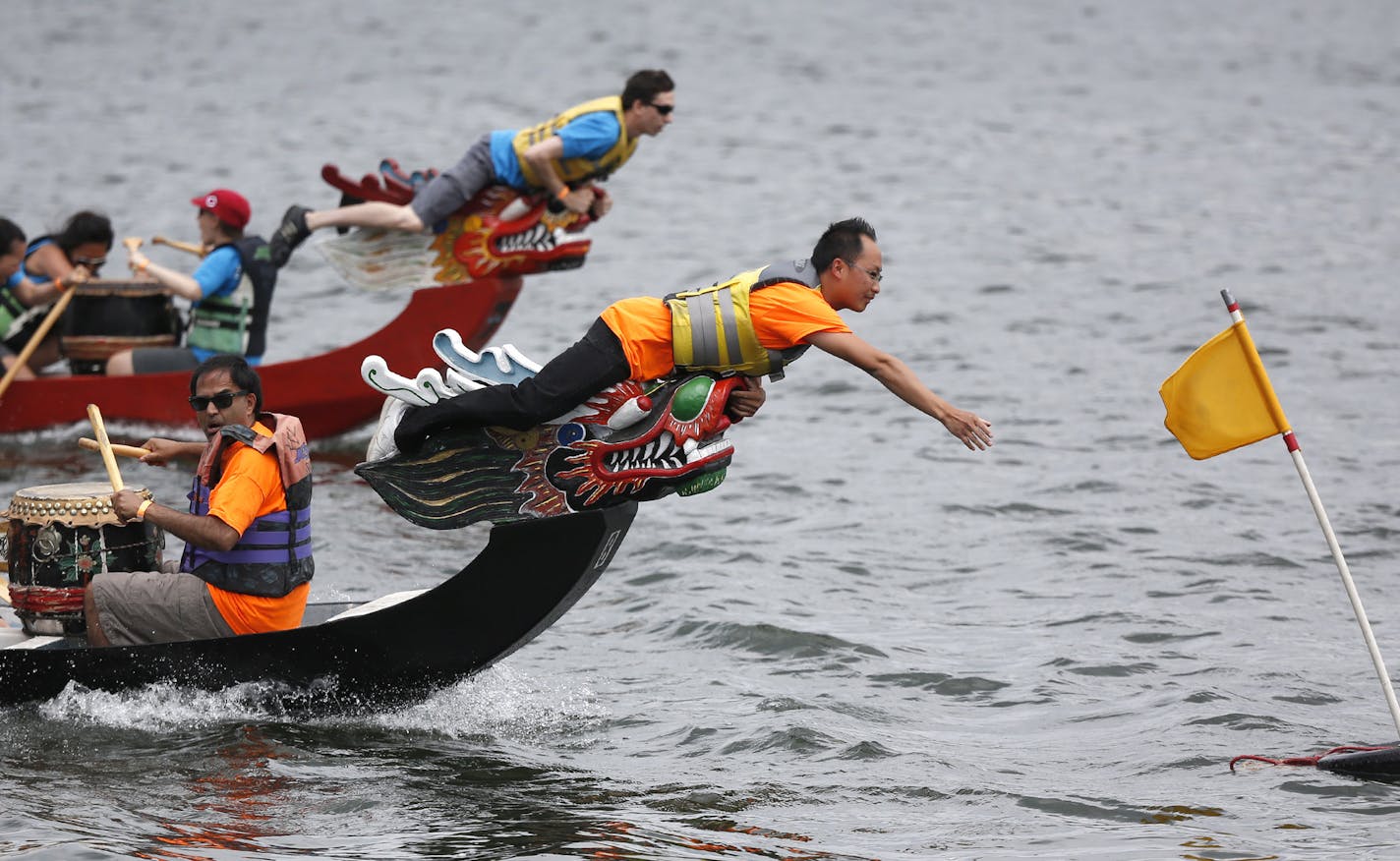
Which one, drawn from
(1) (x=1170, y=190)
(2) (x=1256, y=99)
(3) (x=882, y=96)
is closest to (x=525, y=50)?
(3) (x=882, y=96)

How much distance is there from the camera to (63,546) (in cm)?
799

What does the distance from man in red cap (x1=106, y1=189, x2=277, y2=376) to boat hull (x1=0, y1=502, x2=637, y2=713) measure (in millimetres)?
4544

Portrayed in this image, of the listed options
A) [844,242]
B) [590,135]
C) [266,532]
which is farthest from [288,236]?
[844,242]

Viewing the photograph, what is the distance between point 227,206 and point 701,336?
5684 millimetres

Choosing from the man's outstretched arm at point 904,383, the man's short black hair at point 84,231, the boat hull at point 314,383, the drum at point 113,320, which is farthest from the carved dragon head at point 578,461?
the man's short black hair at point 84,231

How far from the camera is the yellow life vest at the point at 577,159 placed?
40.2ft

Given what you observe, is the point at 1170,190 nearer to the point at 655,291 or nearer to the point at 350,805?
the point at 655,291

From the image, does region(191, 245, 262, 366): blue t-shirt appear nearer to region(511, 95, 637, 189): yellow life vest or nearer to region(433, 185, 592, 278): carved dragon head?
region(433, 185, 592, 278): carved dragon head

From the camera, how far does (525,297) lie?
20219 millimetres

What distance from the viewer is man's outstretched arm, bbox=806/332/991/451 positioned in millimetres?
6994

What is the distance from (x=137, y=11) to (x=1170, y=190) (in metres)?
26.3

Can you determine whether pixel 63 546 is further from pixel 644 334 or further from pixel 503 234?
pixel 503 234

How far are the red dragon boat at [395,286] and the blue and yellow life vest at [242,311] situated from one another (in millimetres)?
291

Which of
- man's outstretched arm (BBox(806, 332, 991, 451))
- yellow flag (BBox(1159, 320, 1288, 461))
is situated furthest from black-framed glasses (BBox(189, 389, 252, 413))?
yellow flag (BBox(1159, 320, 1288, 461))
